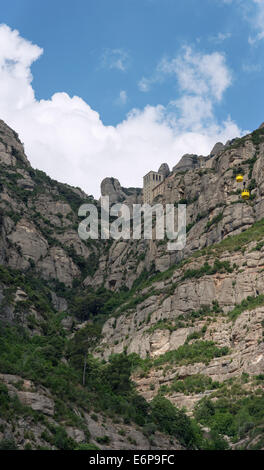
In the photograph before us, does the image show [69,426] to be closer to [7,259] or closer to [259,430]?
[259,430]

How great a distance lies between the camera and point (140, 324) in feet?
294

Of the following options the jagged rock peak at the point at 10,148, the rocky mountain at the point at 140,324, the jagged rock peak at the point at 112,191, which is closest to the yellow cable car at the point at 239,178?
the rocky mountain at the point at 140,324

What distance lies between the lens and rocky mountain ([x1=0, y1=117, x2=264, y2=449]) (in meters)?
57.2

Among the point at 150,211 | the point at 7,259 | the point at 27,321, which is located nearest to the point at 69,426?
the point at 27,321

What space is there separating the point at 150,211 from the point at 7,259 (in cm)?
3167

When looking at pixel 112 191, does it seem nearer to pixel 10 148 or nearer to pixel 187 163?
pixel 187 163

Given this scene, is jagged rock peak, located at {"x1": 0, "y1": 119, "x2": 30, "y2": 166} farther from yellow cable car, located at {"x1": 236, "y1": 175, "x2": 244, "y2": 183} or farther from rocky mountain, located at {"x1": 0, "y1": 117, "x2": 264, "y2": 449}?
yellow cable car, located at {"x1": 236, "y1": 175, "x2": 244, "y2": 183}

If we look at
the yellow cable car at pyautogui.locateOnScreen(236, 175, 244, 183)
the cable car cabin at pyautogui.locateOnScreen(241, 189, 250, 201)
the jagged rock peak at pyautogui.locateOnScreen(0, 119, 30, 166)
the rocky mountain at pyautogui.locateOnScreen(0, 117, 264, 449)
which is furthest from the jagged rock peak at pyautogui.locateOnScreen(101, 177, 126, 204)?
the cable car cabin at pyautogui.locateOnScreen(241, 189, 250, 201)

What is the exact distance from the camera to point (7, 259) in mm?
110000

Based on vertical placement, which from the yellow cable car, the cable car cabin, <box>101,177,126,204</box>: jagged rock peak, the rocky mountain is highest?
<box>101,177,126,204</box>: jagged rock peak

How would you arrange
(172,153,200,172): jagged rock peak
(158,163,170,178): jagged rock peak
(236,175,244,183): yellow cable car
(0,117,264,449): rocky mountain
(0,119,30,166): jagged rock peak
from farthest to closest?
(158,163,170,178): jagged rock peak, (172,153,200,172): jagged rock peak, (0,119,30,166): jagged rock peak, (236,175,244,183): yellow cable car, (0,117,264,449): rocky mountain

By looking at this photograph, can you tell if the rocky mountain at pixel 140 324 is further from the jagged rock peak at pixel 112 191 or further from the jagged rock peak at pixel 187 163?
the jagged rock peak at pixel 112 191

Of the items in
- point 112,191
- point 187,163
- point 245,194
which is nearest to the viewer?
point 245,194

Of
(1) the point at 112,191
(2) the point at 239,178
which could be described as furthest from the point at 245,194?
(1) the point at 112,191
